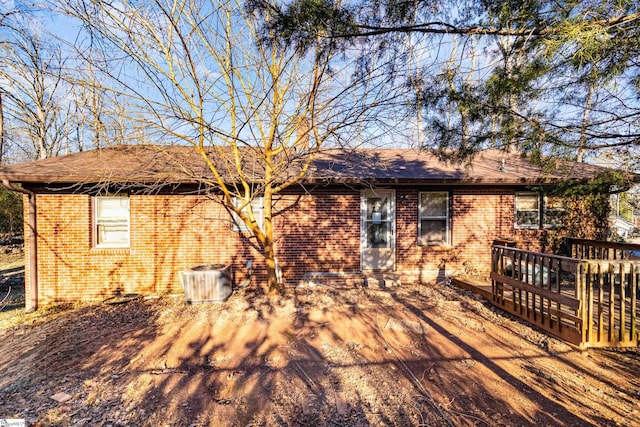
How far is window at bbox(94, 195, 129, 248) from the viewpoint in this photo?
6688 millimetres

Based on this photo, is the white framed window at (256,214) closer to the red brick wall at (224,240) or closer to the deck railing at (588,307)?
the red brick wall at (224,240)

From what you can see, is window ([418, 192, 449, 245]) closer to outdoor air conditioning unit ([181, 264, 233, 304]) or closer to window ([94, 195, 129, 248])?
outdoor air conditioning unit ([181, 264, 233, 304])

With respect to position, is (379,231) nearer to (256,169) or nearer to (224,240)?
A: (256,169)

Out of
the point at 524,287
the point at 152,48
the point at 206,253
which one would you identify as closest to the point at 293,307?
the point at 206,253

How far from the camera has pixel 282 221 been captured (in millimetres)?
7094

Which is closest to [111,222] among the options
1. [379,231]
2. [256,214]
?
[256,214]

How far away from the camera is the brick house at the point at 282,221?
640 centimetres

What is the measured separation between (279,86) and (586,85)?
4.53 metres

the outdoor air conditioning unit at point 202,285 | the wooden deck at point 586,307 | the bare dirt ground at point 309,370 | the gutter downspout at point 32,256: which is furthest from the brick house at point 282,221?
the wooden deck at point 586,307

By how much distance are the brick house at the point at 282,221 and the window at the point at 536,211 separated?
26 mm

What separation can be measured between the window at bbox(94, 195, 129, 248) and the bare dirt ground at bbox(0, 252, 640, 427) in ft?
6.34

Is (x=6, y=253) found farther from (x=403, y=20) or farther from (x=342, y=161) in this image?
(x=403, y=20)

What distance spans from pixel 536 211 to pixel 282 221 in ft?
21.6

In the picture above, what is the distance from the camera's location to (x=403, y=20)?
327cm
